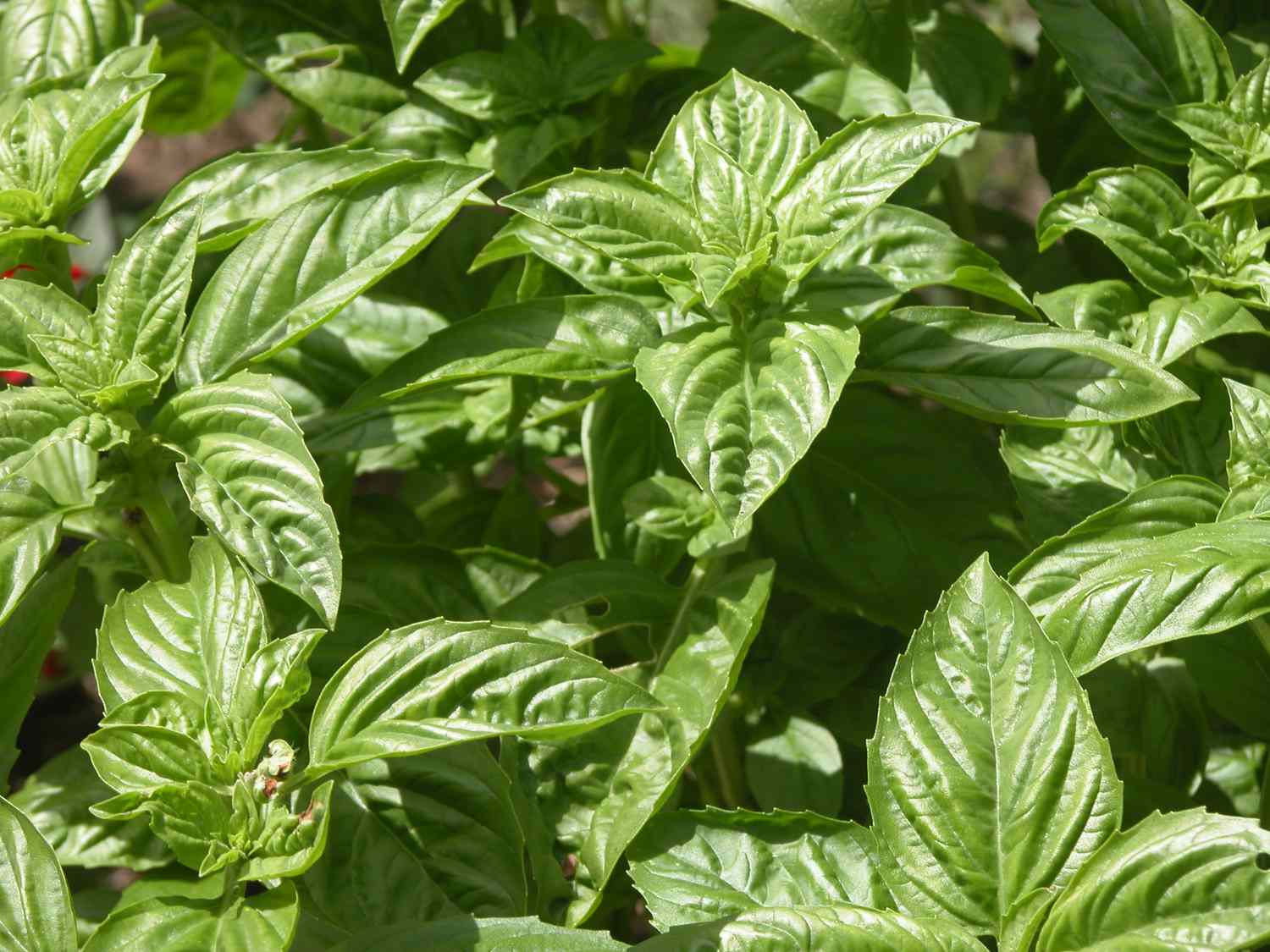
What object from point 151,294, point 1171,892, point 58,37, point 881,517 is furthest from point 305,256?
point 1171,892

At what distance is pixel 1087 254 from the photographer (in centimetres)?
170

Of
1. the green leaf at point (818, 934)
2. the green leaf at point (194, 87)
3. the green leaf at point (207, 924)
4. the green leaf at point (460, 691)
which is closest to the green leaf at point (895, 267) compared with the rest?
the green leaf at point (460, 691)

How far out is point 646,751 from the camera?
1.14 meters

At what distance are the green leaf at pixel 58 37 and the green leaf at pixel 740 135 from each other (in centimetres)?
63

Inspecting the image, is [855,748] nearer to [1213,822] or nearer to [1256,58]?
[1213,822]

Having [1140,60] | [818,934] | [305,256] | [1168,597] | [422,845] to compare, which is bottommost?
[422,845]

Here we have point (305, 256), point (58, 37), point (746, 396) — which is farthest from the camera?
point (58, 37)

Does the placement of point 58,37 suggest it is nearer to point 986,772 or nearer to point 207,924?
point 207,924

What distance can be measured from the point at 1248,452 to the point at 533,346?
58cm

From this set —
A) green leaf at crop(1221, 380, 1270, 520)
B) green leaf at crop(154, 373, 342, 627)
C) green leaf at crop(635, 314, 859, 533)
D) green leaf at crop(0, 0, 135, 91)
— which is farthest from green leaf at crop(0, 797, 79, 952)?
green leaf at crop(1221, 380, 1270, 520)

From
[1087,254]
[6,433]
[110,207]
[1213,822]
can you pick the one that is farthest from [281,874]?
[110,207]

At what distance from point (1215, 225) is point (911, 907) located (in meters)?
0.68

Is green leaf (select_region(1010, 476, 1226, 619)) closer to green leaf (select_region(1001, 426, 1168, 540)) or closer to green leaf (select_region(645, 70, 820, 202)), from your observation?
green leaf (select_region(1001, 426, 1168, 540))

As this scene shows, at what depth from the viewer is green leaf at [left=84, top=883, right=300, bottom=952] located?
0.95 metres
